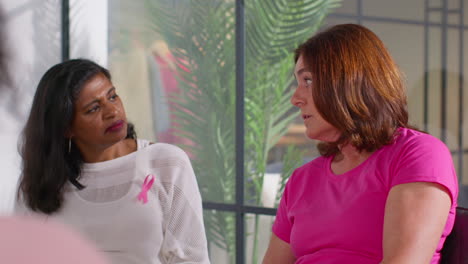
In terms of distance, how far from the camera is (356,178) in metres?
1.43

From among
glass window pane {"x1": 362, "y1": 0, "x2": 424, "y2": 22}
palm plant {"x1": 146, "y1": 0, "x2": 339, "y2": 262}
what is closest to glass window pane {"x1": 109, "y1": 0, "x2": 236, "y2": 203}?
palm plant {"x1": 146, "y1": 0, "x2": 339, "y2": 262}

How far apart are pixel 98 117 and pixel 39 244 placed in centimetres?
192

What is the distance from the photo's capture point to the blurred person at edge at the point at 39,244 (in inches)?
10.2

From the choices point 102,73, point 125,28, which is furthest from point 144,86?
point 102,73

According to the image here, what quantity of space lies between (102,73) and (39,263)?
2.05 metres

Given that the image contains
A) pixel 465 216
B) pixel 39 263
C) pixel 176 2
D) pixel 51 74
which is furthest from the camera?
pixel 176 2

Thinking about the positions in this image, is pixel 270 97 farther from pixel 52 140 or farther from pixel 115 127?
pixel 52 140

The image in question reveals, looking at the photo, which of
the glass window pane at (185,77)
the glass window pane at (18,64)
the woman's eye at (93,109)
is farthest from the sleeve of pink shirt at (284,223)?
the glass window pane at (18,64)

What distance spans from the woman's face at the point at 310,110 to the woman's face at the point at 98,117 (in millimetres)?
850

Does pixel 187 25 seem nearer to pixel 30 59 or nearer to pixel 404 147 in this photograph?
pixel 30 59

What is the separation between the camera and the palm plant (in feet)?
9.76

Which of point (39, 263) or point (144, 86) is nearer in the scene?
point (39, 263)

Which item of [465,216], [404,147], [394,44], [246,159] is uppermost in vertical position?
[394,44]

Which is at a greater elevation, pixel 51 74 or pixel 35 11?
pixel 35 11
